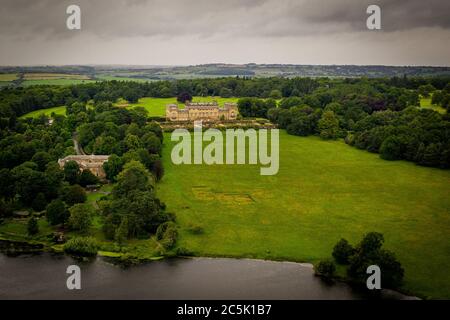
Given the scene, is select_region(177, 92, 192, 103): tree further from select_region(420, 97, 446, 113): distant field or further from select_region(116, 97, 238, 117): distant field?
select_region(420, 97, 446, 113): distant field

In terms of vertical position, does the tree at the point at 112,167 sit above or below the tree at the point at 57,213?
above

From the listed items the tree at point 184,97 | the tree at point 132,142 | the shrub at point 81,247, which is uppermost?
the tree at point 184,97

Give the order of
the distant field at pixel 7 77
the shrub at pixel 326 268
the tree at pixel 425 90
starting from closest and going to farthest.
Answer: the shrub at pixel 326 268, the tree at pixel 425 90, the distant field at pixel 7 77

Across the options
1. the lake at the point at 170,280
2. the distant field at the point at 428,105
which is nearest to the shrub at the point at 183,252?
the lake at the point at 170,280

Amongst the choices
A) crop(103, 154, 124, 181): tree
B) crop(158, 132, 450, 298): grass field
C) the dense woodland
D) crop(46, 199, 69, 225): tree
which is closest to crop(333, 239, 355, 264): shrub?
crop(158, 132, 450, 298): grass field

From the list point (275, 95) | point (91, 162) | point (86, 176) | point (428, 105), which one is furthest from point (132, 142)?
point (275, 95)
